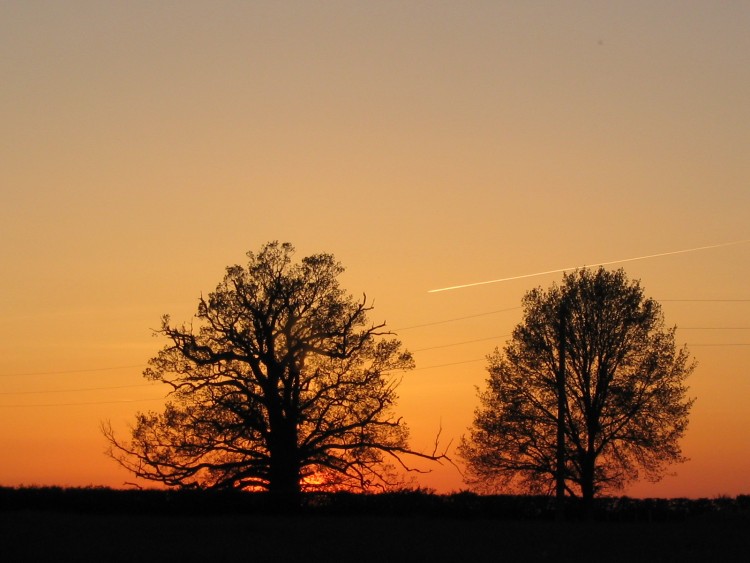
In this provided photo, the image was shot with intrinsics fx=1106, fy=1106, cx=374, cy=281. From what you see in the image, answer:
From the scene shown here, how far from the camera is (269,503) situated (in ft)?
139

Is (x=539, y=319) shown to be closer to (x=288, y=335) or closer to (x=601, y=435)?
(x=601, y=435)

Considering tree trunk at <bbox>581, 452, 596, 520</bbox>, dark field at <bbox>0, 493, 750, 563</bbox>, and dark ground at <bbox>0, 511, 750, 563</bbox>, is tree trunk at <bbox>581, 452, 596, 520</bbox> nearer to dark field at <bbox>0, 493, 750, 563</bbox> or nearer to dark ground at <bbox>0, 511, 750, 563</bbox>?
dark field at <bbox>0, 493, 750, 563</bbox>

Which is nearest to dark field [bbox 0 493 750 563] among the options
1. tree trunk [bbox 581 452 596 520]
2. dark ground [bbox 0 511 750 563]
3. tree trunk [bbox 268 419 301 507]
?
dark ground [bbox 0 511 750 563]

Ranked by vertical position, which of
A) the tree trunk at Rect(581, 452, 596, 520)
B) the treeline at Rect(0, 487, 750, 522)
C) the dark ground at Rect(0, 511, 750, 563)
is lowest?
the dark ground at Rect(0, 511, 750, 563)

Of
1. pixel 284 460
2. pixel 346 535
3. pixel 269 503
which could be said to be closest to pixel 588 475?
pixel 284 460

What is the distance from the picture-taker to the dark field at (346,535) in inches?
1276

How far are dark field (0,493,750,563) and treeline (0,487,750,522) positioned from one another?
0.08 m

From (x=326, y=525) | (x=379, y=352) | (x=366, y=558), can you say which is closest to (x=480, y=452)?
(x=379, y=352)

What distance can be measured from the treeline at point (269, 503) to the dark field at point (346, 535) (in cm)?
8

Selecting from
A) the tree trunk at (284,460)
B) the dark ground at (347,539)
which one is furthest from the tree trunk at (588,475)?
the tree trunk at (284,460)

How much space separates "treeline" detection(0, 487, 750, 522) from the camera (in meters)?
41.8

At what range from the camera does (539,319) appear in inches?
2205

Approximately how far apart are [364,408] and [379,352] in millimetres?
2586

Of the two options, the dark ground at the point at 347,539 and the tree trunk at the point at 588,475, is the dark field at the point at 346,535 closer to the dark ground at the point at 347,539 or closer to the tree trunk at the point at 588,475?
the dark ground at the point at 347,539
